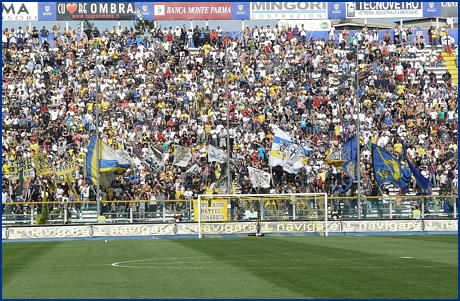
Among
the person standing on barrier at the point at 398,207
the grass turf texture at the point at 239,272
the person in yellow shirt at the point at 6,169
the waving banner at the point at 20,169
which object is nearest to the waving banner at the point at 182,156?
the waving banner at the point at 20,169

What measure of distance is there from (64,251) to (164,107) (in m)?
21.3

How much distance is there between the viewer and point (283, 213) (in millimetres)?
41406

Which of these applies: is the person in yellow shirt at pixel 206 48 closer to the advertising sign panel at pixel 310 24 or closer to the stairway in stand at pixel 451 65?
the advertising sign panel at pixel 310 24

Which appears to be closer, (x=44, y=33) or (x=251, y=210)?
(x=251, y=210)

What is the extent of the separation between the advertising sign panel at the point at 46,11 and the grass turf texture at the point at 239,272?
30327 mm

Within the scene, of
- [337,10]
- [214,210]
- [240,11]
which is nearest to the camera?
[214,210]

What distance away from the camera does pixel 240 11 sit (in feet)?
195

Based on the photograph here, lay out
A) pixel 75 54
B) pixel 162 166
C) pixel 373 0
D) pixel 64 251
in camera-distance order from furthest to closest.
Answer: pixel 373 0
pixel 75 54
pixel 162 166
pixel 64 251

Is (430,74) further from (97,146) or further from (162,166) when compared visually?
(97,146)

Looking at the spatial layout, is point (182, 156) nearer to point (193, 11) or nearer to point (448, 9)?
point (193, 11)

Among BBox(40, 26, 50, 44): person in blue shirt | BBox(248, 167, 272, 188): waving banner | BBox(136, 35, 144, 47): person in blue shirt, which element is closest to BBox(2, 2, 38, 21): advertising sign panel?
BBox(40, 26, 50, 44): person in blue shirt

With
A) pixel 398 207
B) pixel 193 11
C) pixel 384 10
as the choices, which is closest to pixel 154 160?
pixel 398 207

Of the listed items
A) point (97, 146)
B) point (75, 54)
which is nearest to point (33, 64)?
point (75, 54)

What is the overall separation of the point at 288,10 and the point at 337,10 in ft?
9.99
